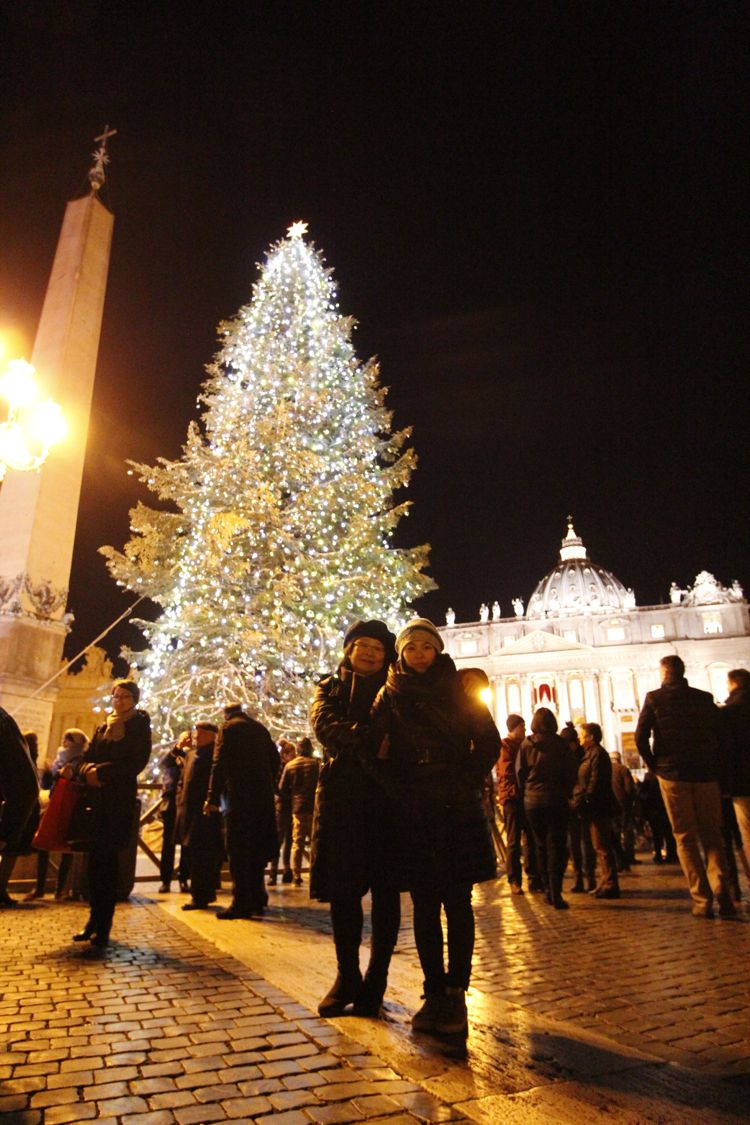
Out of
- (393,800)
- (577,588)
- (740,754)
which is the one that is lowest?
(393,800)

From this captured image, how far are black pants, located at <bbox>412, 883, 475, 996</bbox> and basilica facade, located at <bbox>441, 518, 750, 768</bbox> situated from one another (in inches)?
2931

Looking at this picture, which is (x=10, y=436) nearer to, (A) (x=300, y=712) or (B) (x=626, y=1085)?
(A) (x=300, y=712)

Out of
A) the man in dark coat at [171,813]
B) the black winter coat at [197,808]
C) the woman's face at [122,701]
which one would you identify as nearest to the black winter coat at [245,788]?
the black winter coat at [197,808]

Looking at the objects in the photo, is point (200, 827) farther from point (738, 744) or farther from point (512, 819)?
point (738, 744)

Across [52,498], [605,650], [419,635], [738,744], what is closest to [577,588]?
[605,650]

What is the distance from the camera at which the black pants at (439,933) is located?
3.06 metres

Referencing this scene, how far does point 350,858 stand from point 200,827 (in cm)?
430

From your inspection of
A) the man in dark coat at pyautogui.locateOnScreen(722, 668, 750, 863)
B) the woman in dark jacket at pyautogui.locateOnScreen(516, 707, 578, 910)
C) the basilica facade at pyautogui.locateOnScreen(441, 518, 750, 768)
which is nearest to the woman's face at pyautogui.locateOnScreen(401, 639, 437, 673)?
the man in dark coat at pyautogui.locateOnScreen(722, 668, 750, 863)

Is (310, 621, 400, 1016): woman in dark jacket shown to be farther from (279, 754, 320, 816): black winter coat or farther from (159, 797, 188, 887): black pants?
(279, 754, 320, 816): black winter coat

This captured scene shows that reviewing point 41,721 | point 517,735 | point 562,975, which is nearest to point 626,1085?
point 562,975

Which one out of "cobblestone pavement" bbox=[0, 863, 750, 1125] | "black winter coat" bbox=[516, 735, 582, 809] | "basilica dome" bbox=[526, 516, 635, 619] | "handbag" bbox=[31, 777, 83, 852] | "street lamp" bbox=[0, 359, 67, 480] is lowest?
"cobblestone pavement" bbox=[0, 863, 750, 1125]

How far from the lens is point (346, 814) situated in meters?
3.30

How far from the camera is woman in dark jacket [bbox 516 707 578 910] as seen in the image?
682 cm

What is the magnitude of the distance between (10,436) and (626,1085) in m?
9.49
